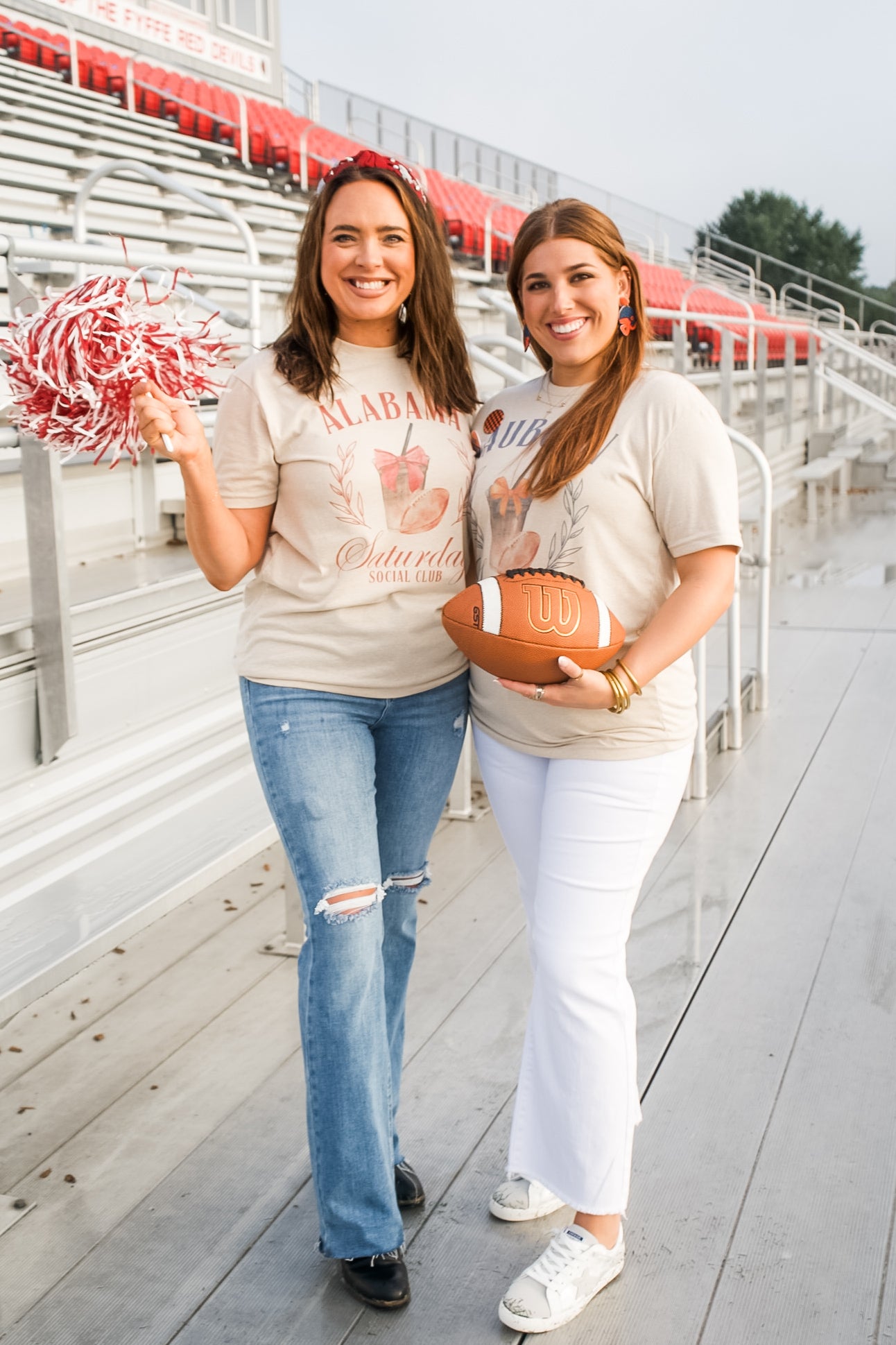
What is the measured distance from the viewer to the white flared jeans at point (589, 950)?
163 cm

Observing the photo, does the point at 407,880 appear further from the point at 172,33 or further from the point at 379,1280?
the point at 172,33

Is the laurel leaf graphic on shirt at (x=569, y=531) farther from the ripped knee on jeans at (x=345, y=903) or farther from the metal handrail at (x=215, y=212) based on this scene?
the metal handrail at (x=215, y=212)

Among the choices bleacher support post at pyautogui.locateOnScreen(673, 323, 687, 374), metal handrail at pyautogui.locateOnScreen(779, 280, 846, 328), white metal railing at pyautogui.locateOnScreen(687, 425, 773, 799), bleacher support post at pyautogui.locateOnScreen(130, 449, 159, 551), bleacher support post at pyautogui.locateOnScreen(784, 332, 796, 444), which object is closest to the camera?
bleacher support post at pyautogui.locateOnScreen(130, 449, 159, 551)

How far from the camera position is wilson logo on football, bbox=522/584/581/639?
155 centimetres

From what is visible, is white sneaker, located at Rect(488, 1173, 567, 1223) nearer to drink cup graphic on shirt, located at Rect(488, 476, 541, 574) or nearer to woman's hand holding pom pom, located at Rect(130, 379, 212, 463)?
drink cup graphic on shirt, located at Rect(488, 476, 541, 574)

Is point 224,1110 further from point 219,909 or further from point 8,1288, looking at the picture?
point 219,909

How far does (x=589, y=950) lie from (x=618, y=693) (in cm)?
33

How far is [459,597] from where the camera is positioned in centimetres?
161

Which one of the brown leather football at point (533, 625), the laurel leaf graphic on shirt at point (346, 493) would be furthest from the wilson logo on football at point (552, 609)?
the laurel leaf graphic on shirt at point (346, 493)

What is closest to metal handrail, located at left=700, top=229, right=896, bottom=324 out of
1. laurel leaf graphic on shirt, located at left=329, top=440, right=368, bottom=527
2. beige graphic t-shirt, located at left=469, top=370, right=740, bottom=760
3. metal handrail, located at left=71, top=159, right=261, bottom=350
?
metal handrail, located at left=71, top=159, right=261, bottom=350

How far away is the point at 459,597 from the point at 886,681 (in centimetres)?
386

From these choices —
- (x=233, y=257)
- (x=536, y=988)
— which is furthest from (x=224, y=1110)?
(x=233, y=257)

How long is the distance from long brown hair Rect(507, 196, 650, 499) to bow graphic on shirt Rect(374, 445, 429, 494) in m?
0.15

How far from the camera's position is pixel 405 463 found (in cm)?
168
